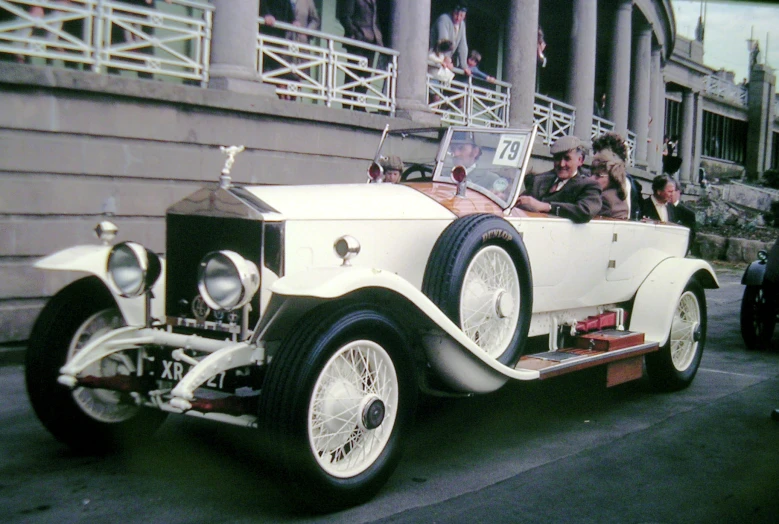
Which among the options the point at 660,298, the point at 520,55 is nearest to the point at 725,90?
the point at 520,55

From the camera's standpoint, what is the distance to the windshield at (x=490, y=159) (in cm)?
536

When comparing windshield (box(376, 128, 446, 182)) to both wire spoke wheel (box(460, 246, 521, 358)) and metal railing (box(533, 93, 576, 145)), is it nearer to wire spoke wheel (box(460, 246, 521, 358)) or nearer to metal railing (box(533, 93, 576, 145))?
wire spoke wheel (box(460, 246, 521, 358))

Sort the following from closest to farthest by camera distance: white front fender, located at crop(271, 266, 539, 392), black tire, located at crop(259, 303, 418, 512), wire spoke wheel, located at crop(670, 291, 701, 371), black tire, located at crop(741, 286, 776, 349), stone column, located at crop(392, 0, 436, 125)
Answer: black tire, located at crop(259, 303, 418, 512)
white front fender, located at crop(271, 266, 539, 392)
wire spoke wheel, located at crop(670, 291, 701, 371)
black tire, located at crop(741, 286, 776, 349)
stone column, located at crop(392, 0, 436, 125)

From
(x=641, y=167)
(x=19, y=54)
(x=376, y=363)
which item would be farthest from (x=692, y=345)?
(x=641, y=167)

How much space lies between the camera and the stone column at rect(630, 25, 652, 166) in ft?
75.9

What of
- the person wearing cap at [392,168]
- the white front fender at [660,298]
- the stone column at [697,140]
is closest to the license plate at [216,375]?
the person wearing cap at [392,168]

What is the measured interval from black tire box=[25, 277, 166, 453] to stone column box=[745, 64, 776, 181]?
4008cm

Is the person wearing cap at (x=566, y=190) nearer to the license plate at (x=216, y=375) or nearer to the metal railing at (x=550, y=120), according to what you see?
the license plate at (x=216, y=375)

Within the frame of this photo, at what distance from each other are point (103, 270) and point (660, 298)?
3.98 meters

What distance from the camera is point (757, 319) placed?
8.53 metres

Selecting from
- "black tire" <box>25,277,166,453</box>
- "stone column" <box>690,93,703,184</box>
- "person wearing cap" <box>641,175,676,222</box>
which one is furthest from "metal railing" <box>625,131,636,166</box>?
"black tire" <box>25,277,166,453</box>

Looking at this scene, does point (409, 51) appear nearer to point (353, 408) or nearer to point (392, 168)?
point (392, 168)

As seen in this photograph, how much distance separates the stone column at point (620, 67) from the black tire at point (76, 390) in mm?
17252

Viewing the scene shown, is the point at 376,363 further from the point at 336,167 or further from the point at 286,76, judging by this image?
the point at 286,76
